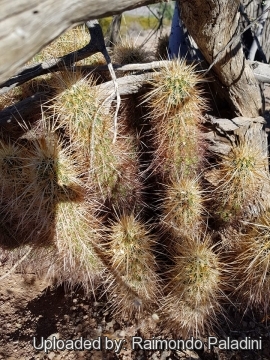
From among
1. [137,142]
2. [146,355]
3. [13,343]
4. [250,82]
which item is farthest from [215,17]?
[13,343]

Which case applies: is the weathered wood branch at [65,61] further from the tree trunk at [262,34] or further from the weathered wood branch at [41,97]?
the tree trunk at [262,34]

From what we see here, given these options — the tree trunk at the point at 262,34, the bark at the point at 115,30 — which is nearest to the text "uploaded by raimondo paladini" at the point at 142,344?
the tree trunk at the point at 262,34

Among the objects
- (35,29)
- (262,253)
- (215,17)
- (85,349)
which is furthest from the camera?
(85,349)

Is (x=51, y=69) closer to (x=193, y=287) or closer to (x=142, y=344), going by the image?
(x=193, y=287)

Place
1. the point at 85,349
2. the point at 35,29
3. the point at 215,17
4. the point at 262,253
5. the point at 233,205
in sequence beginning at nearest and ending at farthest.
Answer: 1. the point at 35,29
2. the point at 215,17
3. the point at 262,253
4. the point at 233,205
5. the point at 85,349

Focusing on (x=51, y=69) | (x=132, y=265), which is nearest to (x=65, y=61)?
(x=51, y=69)

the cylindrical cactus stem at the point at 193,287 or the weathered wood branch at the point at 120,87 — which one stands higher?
the weathered wood branch at the point at 120,87

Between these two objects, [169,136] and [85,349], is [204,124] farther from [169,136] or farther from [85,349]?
[85,349]
